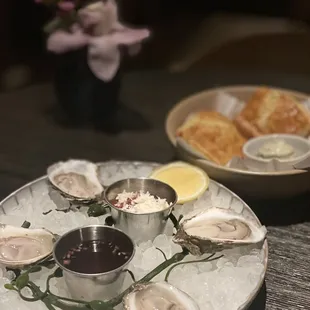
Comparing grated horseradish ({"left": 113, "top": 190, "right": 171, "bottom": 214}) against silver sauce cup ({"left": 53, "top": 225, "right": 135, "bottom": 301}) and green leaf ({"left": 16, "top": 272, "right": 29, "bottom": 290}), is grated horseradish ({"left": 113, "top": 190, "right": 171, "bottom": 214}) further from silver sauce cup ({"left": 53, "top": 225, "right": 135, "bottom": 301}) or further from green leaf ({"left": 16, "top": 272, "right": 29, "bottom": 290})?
green leaf ({"left": 16, "top": 272, "right": 29, "bottom": 290})

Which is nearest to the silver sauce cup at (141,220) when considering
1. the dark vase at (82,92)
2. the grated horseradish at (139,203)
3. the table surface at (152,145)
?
the grated horseradish at (139,203)

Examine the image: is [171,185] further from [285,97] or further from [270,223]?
[285,97]

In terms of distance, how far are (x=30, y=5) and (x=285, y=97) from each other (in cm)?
228

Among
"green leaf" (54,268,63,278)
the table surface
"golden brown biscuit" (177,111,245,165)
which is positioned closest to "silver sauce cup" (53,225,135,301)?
"green leaf" (54,268,63,278)

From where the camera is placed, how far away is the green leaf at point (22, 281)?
0.95m

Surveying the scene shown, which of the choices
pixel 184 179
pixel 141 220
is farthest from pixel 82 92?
pixel 141 220

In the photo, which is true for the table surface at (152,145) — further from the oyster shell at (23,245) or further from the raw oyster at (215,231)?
the oyster shell at (23,245)

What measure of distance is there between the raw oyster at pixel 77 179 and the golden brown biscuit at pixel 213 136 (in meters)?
0.26

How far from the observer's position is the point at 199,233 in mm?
1056

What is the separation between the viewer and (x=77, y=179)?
126cm

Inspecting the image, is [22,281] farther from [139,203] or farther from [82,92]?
[82,92]

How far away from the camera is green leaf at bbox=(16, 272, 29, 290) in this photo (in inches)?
37.6

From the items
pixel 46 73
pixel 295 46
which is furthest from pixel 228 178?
pixel 46 73

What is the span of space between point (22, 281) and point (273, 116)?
833 millimetres
